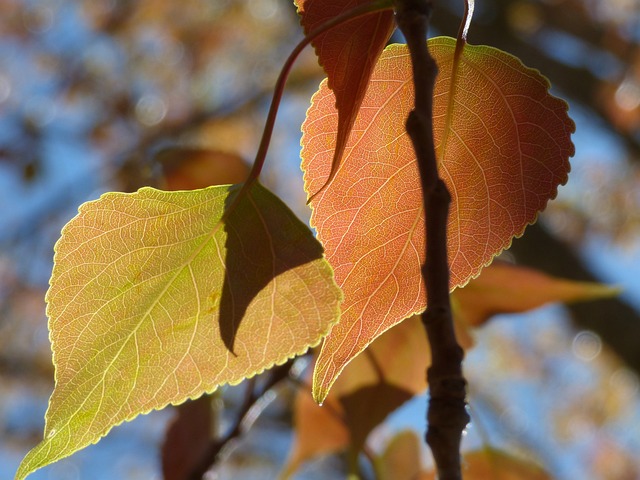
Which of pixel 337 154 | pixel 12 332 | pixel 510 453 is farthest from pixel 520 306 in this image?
pixel 12 332

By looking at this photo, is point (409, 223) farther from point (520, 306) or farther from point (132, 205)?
point (520, 306)

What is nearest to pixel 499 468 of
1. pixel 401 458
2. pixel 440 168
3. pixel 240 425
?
pixel 401 458

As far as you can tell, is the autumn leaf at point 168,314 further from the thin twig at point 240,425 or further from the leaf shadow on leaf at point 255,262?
the thin twig at point 240,425

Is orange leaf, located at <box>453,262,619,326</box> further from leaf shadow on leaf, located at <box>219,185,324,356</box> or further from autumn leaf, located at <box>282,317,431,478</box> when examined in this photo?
leaf shadow on leaf, located at <box>219,185,324,356</box>

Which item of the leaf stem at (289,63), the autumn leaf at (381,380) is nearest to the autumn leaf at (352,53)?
the leaf stem at (289,63)

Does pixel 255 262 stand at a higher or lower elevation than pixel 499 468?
higher

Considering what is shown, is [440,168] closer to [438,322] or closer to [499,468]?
[438,322]

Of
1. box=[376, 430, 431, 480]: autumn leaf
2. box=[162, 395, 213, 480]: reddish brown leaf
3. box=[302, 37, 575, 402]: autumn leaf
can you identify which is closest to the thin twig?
box=[162, 395, 213, 480]: reddish brown leaf
